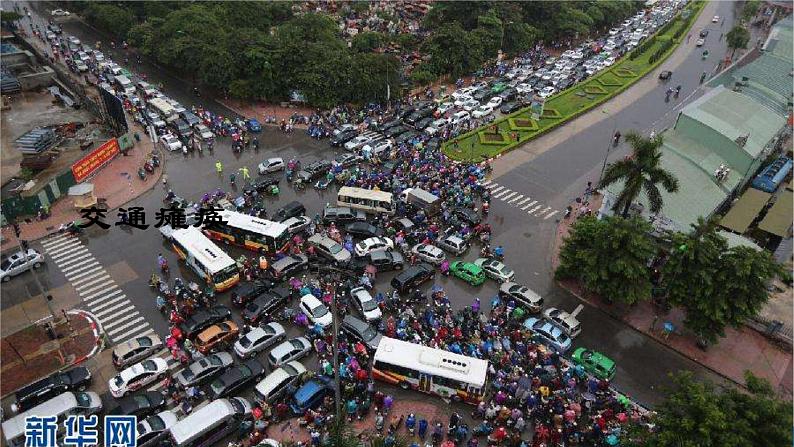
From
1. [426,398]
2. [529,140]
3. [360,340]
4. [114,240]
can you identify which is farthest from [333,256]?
[529,140]

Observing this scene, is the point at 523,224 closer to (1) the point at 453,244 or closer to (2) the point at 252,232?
(1) the point at 453,244

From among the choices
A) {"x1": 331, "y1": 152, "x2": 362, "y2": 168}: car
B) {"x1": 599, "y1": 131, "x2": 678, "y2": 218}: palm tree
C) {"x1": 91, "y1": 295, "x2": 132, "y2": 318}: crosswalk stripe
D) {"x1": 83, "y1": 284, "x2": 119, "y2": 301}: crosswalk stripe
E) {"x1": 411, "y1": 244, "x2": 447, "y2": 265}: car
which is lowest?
{"x1": 91, "y1": 295, "x2": 132, "y2": 318}: crosswalk stripe

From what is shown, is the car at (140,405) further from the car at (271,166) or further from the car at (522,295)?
the car at (271,166)

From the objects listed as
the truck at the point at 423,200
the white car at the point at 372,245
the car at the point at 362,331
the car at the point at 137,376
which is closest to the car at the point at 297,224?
the white car at the point at 372,245

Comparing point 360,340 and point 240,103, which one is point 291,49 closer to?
point 240,103

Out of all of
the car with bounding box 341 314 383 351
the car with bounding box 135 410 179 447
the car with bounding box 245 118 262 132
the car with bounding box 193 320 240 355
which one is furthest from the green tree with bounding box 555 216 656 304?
the car with bounding box 245 118 262 132

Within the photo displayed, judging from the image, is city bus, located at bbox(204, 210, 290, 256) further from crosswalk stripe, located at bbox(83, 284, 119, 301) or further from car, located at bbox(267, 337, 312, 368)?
car, located at bbox(267, 337, 312, 368)
